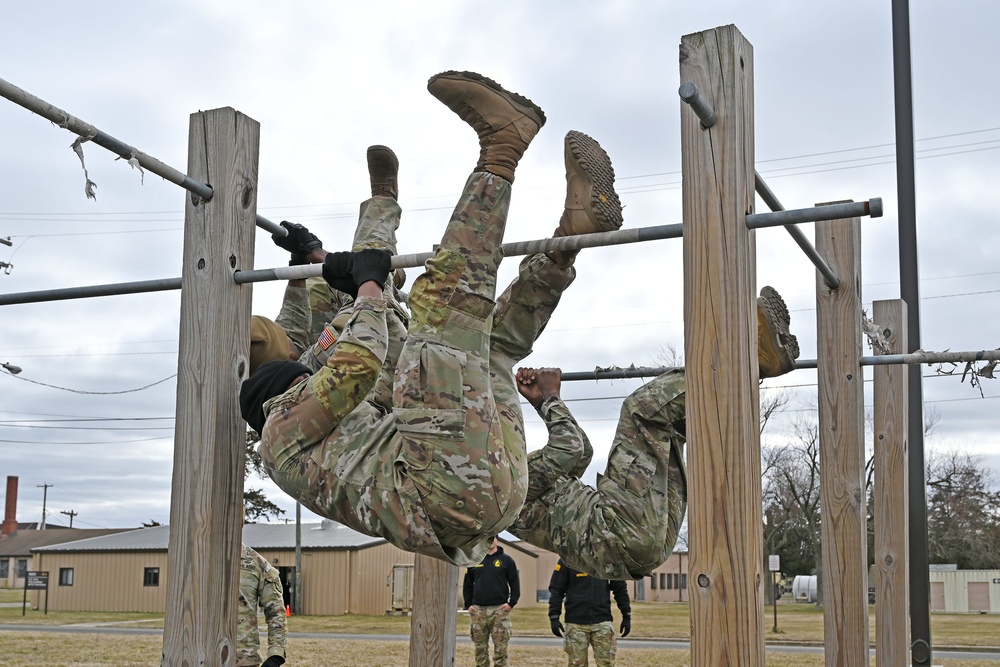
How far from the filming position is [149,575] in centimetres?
3225

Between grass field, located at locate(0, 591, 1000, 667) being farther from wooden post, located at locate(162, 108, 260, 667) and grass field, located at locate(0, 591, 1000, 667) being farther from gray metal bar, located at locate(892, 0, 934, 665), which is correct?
wooden post, located at locate(162, 108, 260, 667)

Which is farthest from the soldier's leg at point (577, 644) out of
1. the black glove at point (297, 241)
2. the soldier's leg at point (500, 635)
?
the black glove at point (297, 241)

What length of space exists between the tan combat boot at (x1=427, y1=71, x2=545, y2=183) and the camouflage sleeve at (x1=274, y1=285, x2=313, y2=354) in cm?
162

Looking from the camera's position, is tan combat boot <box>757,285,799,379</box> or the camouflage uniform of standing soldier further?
tan combat boot <box>757,285,799,379</box>

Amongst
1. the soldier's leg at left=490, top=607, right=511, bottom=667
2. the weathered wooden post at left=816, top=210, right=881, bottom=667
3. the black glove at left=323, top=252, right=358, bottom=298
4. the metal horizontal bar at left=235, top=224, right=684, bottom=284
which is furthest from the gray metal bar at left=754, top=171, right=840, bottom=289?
the soldier's leg at left=490, top=607, right=511, bottom=667

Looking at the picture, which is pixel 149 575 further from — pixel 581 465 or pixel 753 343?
pixel 753 343

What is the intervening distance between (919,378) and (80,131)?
4.81 metres

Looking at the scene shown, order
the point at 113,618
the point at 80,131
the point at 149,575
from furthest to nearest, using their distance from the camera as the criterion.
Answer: the point at 149,575 < the point at 113,618 < the point at 80,131

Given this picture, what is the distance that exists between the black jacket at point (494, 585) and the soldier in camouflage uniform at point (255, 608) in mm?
3509

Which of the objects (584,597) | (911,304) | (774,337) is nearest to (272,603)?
(584,597)

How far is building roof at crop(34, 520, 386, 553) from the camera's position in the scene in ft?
99.7

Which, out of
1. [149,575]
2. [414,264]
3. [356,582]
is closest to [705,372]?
[414,264]

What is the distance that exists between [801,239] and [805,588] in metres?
41.0

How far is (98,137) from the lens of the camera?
2.92m
